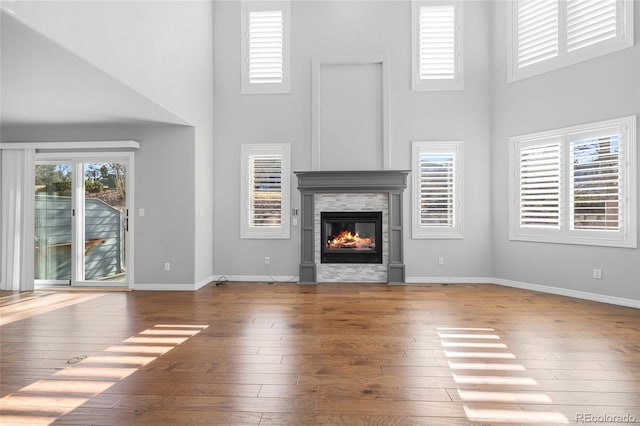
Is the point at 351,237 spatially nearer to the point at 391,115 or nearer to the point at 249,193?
the point at 249,193

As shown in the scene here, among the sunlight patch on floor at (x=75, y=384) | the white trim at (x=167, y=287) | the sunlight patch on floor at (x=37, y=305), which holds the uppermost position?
the white trim at (x=167, y=287)

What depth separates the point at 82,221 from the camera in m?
5.53

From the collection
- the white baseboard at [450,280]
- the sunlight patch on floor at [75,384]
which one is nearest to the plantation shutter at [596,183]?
the white baseboard at [450,280]

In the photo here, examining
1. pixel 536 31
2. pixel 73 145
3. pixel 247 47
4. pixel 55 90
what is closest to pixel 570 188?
pixel 536 31

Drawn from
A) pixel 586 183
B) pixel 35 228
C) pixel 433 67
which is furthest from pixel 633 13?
pixel 35 228

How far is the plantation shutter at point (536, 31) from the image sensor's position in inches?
203

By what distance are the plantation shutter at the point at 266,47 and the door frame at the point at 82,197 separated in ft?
8.50

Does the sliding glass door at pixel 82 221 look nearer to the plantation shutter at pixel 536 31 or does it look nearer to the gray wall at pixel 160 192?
the gray wall at pixel 160 192

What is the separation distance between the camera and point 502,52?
576 cm

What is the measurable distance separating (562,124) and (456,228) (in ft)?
7.15

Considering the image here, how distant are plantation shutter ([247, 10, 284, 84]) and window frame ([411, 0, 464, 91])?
2322 millimetres

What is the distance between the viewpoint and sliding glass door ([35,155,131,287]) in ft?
18.0

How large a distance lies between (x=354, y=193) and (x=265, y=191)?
5.22 feet

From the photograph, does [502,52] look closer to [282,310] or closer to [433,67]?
[433,67]
